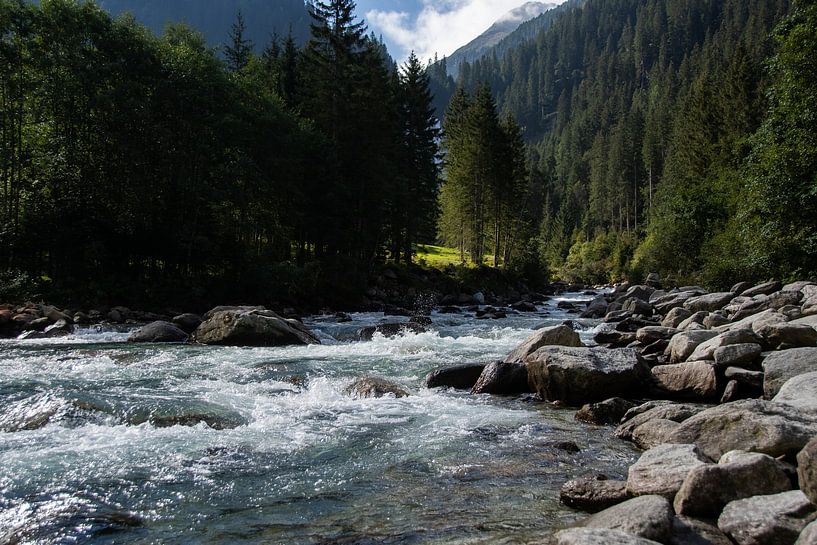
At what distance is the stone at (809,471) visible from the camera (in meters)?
4.10

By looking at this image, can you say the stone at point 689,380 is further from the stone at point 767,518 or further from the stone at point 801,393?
the stone at point 767,518

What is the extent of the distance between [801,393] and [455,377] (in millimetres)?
6076

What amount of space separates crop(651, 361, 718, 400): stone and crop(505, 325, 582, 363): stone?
2671mm

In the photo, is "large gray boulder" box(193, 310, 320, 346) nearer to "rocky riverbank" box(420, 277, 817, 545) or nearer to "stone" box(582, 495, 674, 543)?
"rocky riverbank" box(420, 277, 817, 545)

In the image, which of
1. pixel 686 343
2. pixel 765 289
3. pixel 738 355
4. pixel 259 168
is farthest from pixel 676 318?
pixel 259 168

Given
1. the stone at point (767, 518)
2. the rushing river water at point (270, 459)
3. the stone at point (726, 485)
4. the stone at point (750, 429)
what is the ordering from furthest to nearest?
the stone at point (750, 429)
the rushing river water at point (270, 459)
the stone at point (726, 485)
the stone at point (767, 518)

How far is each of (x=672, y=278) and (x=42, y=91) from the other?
35.9 meters

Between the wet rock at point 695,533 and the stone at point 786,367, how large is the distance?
174 inches

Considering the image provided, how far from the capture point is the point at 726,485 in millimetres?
4637

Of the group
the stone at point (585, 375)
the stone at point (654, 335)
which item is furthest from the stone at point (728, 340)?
the stone at point (654, 335)

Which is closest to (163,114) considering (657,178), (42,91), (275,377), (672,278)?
(42,91)

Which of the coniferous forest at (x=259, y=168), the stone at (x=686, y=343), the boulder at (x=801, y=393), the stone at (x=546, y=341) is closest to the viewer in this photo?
the boulder at (x=801, y=393)

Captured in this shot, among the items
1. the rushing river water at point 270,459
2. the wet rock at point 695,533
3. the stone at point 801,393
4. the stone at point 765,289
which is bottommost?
the rushing river water at point 270,459

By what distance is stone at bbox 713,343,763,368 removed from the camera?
9320 millimetres
